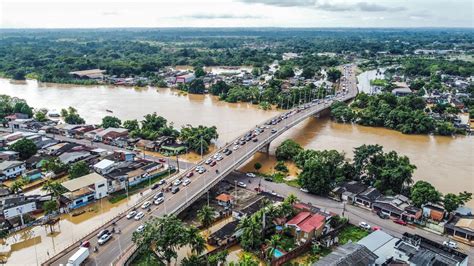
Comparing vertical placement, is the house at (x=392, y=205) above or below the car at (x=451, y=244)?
above

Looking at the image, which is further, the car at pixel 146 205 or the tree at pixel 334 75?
the tree at pixel 334 75

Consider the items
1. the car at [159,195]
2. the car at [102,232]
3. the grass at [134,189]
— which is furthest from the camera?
the grass at [134,189]

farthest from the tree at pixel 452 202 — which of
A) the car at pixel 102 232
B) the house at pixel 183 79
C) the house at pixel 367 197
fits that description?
the house at pixel 183 79

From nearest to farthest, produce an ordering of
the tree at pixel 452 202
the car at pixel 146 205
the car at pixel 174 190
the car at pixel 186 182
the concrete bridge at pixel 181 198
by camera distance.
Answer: the concrete bridge at pixel 181 198 → the tree at pixel 452 202 → the car at pixel 146 205 → the car at pixel 174 190 → the car at pixel 186 182

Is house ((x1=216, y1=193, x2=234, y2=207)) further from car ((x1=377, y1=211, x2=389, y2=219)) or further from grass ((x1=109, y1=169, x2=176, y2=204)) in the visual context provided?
car ((x1=377, y1=211, x2=389, y2=219))

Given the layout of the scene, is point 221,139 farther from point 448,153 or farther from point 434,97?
point 434,97

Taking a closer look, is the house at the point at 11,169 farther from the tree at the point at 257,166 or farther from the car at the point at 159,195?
the tree at the point at 257,166

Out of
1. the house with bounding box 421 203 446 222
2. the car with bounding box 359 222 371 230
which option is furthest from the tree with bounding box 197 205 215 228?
the house with bounding box 421 203 446 222
